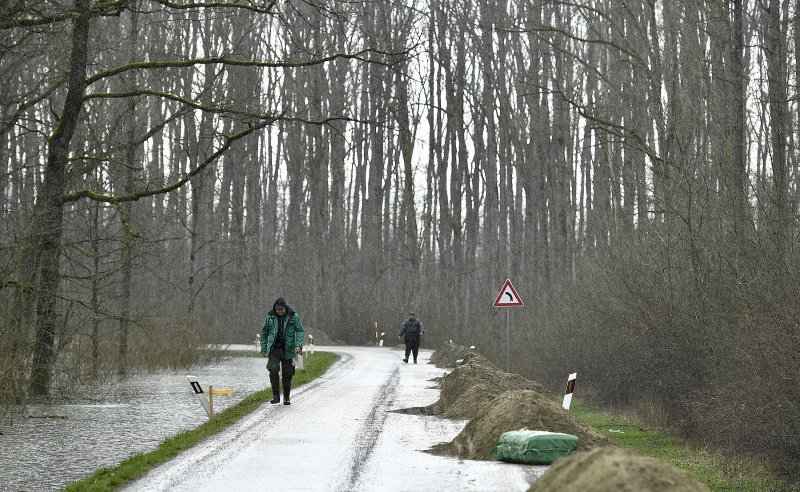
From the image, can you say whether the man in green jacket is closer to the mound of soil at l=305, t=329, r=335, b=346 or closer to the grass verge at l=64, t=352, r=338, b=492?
the grass verge at l=64, t=352, r=338, b=492

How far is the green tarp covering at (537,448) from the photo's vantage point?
13.2 m

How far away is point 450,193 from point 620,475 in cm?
5526

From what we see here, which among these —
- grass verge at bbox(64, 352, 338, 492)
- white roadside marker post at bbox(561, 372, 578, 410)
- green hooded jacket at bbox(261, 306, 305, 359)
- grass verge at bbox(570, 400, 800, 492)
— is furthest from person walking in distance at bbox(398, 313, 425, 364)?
white roadside marker post at bbox(561, 372, 578, 410)

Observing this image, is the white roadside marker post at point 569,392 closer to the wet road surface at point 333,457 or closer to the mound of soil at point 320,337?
the wet road surface at point 333,457

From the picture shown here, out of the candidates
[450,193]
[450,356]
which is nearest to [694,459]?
[450,356]

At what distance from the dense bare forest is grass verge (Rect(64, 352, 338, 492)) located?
11.4 feet

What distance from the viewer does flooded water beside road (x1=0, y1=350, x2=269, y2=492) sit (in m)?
13.4

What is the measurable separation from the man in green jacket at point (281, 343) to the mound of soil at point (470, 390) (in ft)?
8.21

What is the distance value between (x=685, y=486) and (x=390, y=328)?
51.6m

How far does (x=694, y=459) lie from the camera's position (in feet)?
50.4

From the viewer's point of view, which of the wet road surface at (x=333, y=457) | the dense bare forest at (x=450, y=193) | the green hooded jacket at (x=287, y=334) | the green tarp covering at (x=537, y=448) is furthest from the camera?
the green hooded jacket at (x=287, y=334)

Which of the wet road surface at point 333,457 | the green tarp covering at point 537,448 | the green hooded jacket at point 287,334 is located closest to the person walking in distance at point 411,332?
the wet road surface at point 333,457

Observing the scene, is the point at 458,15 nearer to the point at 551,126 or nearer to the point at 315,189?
the point at 551,126

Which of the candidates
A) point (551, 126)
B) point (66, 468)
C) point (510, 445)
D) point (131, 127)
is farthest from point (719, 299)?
point (551, 126)
